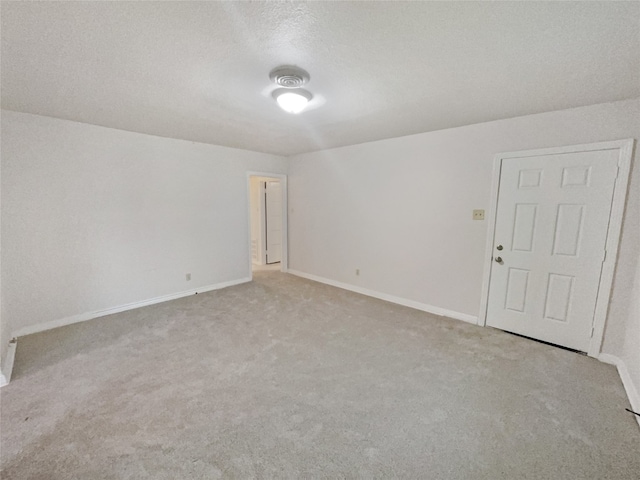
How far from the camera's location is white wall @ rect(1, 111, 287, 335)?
284 cm

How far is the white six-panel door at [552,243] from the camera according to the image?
98.3 inches

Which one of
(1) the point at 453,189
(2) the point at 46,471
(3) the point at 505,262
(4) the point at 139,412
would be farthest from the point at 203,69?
(3) the point at 505,262

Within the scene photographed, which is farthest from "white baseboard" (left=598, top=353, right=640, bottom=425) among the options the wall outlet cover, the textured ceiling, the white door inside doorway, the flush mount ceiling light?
the flush mount ceiling light

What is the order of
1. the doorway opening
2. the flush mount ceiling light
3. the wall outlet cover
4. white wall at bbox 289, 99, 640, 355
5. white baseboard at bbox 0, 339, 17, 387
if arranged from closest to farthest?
the flush mount ceiling light, white baseboard at bbox 0, 339, 17, 387, white wall at bbox 289, 99, 640, 355, the wall outlet cover, the doorway opening

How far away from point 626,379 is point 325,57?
11.2ft

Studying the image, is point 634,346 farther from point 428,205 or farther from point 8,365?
point 8,365

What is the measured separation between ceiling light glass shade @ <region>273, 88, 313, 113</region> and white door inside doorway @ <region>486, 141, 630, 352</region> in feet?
7.58

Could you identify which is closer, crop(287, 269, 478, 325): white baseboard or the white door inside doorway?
the white door inside doorway

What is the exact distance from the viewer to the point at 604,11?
4.18 ft

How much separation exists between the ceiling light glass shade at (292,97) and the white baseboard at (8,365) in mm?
3127

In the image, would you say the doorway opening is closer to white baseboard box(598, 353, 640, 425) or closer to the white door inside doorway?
the white door inside doorway

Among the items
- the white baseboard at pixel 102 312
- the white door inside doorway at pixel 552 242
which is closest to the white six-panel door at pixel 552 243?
the white door inside doorway at pixel 552 242

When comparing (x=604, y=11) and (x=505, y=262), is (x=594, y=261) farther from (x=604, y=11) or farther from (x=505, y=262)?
(x=604, y=11)

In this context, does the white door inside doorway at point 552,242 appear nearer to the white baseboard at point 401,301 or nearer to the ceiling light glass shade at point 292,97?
the white baseboard at point 401,301
